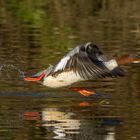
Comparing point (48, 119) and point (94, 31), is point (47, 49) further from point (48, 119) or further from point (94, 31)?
point (48, 119)

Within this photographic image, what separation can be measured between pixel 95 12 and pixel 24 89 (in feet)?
33.7

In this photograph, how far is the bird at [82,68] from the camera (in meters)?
10.1

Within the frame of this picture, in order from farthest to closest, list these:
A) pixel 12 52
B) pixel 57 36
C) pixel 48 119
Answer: pixel 57 36
pixel 12 52
pixel 48 119

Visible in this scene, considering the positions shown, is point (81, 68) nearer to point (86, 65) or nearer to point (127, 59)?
point (86, 65)

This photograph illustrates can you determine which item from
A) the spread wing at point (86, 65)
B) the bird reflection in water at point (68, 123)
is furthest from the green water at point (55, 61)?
the spread wing at point (86, 65)

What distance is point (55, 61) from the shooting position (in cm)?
1372

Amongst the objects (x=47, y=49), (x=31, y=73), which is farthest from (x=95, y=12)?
(x=31, y=73)

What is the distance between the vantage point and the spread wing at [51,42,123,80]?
10.1 meters

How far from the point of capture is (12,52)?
14477 mm

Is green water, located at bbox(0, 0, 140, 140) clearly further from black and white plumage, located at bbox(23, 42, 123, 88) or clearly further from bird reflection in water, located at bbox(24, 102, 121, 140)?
black and white plumage, located at bbox(23, 42, 123, 88)

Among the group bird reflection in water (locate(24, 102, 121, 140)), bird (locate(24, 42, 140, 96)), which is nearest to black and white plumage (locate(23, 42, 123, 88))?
bird (locate(24, 42, 140, 96))

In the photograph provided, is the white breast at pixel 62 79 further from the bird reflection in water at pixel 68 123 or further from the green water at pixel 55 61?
the bird reflection in water at pixel 68 123

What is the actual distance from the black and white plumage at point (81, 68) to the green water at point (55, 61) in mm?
320

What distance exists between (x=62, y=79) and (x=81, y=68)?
1.42 feet
